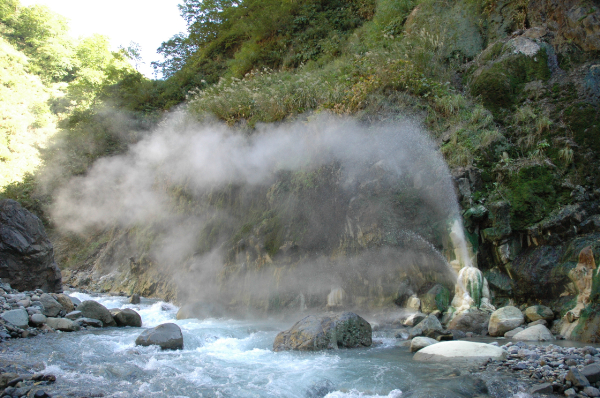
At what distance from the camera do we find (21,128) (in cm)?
1773

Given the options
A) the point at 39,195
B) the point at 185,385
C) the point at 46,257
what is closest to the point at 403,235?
the point at 185,385

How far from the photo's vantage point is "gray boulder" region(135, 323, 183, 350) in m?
5.74

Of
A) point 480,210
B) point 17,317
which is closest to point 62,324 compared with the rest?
point 17,317

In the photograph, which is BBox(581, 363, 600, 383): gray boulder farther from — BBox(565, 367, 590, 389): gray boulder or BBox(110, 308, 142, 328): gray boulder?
BBox(110, 308, 142, 328): gray boulder

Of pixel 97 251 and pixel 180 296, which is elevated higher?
pixel 97 251

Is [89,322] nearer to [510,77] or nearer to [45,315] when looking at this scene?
[45,315]

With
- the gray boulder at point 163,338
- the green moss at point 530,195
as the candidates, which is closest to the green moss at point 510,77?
the green moss at point 530,195

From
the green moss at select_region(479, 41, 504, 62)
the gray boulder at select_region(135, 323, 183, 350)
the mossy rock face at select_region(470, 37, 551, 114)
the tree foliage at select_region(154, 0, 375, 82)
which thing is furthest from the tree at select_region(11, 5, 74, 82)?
the mossy rock face at select_region(470, 37, 551, 114)

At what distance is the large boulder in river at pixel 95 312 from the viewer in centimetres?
741

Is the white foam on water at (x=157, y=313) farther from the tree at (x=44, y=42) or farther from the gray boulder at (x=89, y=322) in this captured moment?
the tree at (x=44, y=42)

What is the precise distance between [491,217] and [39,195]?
17927mm

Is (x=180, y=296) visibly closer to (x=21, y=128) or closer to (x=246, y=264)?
(x=246, y=264)

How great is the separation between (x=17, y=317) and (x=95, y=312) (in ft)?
4.46

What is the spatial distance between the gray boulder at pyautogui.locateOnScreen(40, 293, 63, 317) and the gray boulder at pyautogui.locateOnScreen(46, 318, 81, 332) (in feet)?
1.49
